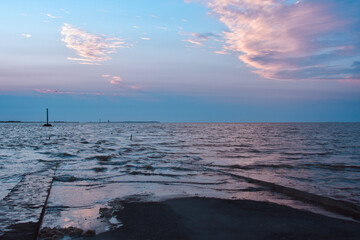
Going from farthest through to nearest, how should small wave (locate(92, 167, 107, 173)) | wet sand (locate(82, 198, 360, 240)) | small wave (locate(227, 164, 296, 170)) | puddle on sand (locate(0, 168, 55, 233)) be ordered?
small wave (locate(227, 164, 296, 170)) → small wave (locate(92, 167, 107, 173)) → puddle on sand (locate(0, 168, 55, 233)) → wet sand (locate(82, 198, 360, 240))

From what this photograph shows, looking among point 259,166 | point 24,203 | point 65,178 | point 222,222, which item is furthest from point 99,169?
point 222,222

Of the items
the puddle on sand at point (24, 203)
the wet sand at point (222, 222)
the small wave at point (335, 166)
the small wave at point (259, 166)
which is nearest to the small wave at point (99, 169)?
the puddle on sand at point (24, 203)

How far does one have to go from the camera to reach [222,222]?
19.9ft

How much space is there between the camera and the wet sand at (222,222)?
5.32 metres

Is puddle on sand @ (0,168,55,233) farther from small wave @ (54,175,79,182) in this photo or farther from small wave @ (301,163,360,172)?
small wave @ (301,163,360,172)

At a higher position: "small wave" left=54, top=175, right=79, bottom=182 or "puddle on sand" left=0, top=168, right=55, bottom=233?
"puddle on sand" left=0, top=168, right=55, bottom=233

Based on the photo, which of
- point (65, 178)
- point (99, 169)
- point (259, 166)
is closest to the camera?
point (65, 178)

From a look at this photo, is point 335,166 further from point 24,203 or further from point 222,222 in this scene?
point 24,203

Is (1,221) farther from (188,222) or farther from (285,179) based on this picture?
(285,179)

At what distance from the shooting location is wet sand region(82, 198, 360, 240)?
532 centimetres

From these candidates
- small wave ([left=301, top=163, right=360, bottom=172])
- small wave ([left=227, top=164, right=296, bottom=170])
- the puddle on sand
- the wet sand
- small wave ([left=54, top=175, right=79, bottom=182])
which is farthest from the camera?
small wave ([left=227, top=164, right=296, bottom=170])

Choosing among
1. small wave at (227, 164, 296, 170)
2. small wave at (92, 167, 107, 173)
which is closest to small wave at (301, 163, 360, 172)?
small wave at (227, 164, 296, 170)

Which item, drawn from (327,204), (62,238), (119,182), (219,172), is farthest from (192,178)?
(62,238)

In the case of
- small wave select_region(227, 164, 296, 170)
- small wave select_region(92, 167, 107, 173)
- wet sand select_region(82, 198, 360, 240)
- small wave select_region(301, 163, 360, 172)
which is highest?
wet sand select_region(82, 198, 360, 240)
